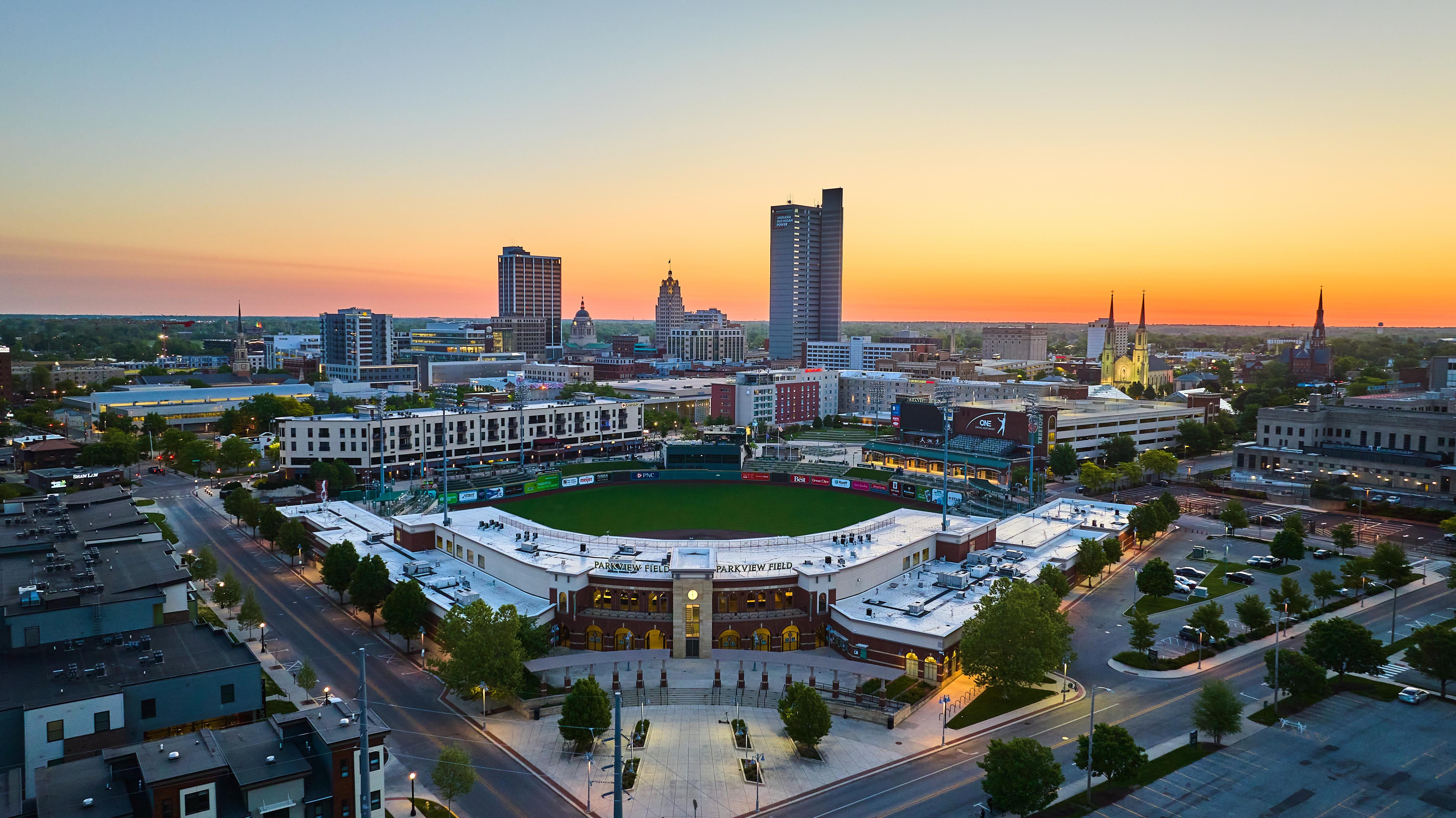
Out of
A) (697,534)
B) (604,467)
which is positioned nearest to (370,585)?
(697,534)

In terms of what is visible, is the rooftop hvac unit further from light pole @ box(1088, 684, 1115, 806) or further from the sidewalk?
light pole @ box(1088, 684, 1115, 806)

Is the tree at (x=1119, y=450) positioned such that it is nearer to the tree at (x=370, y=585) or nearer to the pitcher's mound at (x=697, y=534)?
the pitcher's mound at (x=697, y=534)

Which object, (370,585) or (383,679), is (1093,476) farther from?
(383,679)

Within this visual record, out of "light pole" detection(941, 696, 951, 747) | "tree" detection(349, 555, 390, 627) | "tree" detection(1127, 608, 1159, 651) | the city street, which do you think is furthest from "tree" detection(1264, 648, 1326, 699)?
"tree" detection(349, 555, 390, 627)

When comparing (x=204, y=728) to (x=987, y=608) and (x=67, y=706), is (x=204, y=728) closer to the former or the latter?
(x=67, y=706)

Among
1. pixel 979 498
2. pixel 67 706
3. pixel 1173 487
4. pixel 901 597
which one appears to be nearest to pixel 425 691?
pixel 67 706

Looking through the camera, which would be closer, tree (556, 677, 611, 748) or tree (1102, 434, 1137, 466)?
tree (556, 677, 611, 748)

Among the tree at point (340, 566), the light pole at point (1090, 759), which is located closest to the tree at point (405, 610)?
the tree at point (340, 566)
